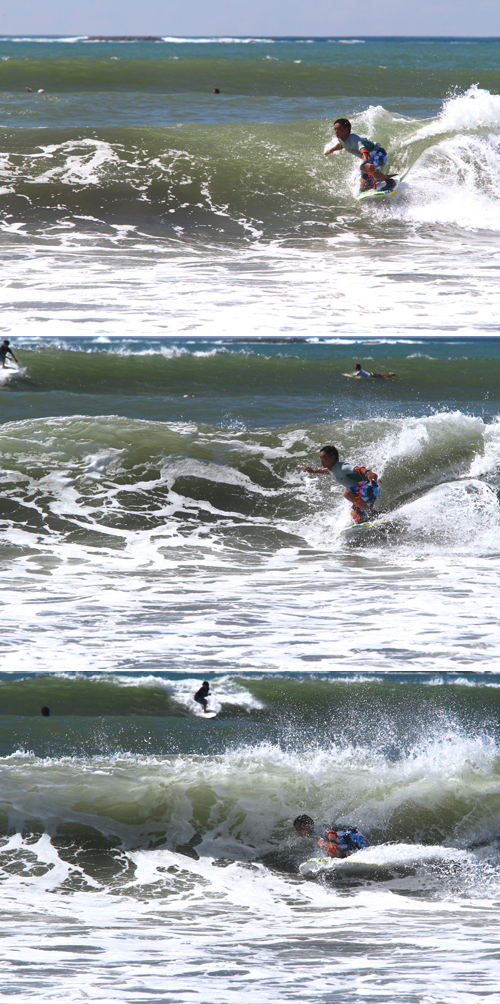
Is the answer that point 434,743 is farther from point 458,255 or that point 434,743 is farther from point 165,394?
point 165,394

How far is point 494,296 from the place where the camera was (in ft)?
33.1

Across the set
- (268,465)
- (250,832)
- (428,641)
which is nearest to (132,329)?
(268,465)

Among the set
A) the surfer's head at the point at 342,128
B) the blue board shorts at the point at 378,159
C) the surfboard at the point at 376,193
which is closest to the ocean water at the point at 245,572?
the surfboard at the point at 376,193

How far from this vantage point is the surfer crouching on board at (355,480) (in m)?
8.67

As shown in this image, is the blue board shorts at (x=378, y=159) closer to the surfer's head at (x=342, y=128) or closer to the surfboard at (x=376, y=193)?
the surfboard at (x=376, y=193)

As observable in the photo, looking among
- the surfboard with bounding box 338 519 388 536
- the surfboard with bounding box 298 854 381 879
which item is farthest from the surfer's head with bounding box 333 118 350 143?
the surfboard with bounding box 298 854 381 879

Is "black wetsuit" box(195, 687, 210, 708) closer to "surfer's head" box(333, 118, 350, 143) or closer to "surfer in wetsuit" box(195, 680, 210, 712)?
"surfer in wetsuit" box(195, 680, 210, 712)

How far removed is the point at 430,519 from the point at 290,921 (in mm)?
4715

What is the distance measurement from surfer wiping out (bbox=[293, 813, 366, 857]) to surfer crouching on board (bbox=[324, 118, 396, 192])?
25.6ft

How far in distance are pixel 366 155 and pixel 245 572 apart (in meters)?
6.68

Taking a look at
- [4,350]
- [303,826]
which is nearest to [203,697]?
[303,826]

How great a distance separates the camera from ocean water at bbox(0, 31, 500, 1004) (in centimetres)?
543

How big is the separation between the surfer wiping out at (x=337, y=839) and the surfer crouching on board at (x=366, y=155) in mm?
7802

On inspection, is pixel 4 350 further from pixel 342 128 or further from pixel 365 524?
pixel 365 524
